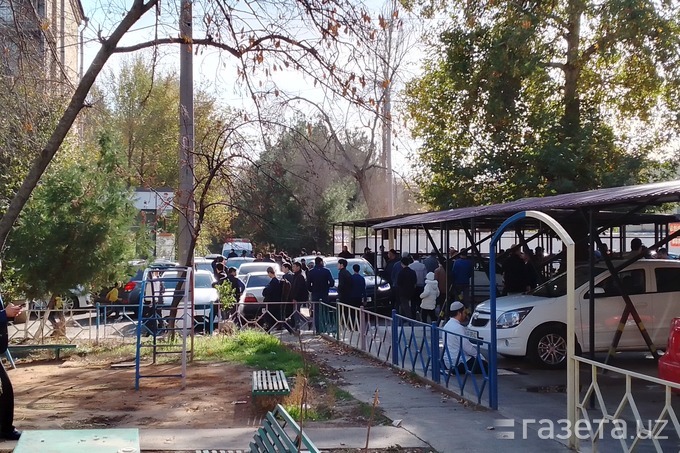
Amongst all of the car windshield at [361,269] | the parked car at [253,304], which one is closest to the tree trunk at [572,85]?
the car windshield at [361,269]

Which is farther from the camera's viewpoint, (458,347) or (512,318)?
(512,318)

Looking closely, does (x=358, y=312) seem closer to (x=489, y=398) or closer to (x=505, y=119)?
(x=489, y=398)

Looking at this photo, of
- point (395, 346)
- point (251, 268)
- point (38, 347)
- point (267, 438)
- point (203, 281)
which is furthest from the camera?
point (251, 268)

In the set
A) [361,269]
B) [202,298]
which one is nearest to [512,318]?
[202,298]

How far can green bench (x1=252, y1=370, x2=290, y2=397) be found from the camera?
984cm

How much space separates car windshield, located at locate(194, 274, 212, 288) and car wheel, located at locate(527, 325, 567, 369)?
11332mm

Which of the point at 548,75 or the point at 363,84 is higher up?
the point at 548,75

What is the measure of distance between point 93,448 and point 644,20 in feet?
56.9

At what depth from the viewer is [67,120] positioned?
8664 mm

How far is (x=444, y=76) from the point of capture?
22906 millimetres

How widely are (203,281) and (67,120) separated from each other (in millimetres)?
13849

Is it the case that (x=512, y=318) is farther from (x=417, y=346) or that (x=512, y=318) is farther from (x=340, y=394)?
(x=340, y=394)

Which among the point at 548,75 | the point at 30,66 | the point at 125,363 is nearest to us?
the point at 30,66

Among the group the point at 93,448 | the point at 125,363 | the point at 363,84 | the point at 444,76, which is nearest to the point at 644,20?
the point at 444,76
